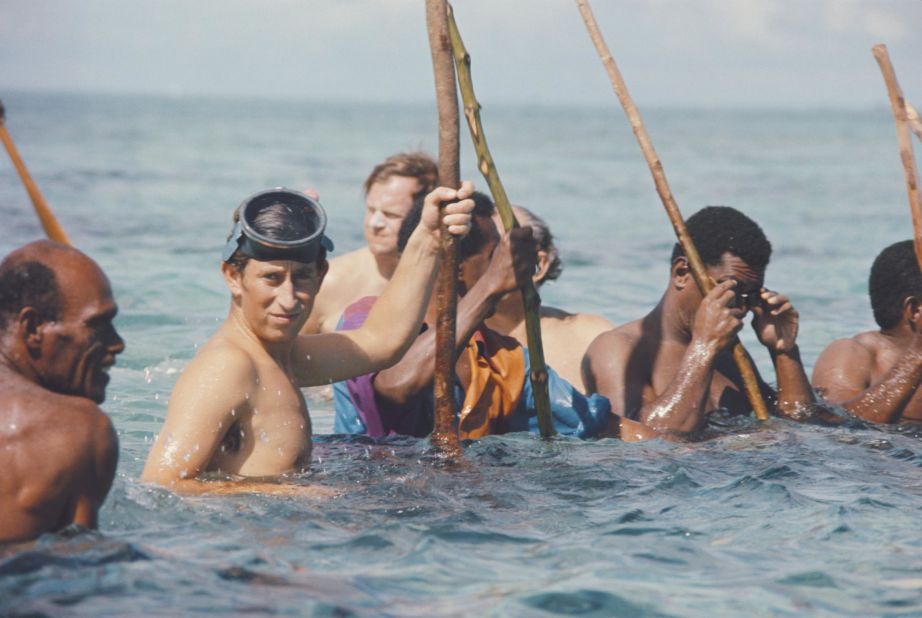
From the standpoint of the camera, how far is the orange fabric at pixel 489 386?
607cm

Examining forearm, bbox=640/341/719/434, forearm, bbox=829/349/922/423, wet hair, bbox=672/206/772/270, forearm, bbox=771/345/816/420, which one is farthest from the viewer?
forearm, bbox=771/345/816/420

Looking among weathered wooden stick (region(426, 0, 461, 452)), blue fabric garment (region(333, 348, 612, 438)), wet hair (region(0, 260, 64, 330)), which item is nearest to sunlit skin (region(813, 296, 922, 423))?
blue fabric garment (region(333, 348, 612, 438))

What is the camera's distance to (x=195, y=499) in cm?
471

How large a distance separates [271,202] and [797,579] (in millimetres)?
2349

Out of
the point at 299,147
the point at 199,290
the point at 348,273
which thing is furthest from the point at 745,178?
the point at 348,273

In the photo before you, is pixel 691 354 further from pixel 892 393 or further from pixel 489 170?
pixel 489 170

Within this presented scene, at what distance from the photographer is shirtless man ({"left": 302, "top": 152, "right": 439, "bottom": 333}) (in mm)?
8273

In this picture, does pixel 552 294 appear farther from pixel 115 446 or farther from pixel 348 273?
pixel 115 446

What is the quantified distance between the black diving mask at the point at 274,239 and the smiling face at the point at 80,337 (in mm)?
973

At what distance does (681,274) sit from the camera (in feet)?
21.7

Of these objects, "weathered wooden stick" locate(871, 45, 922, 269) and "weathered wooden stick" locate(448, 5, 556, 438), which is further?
"weathered wooden stick" locate(871, 45, 922, 269)

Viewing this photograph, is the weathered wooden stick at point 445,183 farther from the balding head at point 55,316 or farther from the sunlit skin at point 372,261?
the sunlit skin at point 372,261

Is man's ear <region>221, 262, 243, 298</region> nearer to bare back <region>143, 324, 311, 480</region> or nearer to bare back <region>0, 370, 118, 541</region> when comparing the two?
bare back <region>143, 324, 311, 480</region>

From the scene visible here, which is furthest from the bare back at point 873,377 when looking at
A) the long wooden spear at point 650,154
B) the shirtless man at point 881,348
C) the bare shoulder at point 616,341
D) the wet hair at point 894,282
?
the bare shoulder at point 616,341
